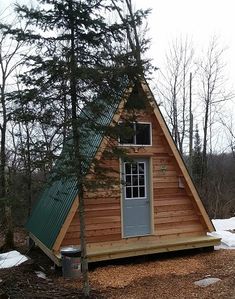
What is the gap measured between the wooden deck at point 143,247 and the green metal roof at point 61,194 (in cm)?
104

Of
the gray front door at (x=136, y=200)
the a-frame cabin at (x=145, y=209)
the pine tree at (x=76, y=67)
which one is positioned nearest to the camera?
the pine tree at (x=76, y=67)

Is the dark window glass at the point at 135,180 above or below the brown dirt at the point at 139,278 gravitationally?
above

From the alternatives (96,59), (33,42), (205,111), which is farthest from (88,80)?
(205,111)

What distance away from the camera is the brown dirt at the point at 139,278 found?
633 centimetres

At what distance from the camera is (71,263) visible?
7.70 metres

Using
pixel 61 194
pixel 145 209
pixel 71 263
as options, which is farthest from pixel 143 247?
pixel 61 194

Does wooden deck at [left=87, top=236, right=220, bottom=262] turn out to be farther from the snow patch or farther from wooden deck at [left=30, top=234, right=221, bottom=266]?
the snow patch

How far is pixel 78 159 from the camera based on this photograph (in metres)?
5.96

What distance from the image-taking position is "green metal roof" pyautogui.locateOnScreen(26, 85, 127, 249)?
244 inches

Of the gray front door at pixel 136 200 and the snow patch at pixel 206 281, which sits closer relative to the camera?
the snow patch at pixel 206 281

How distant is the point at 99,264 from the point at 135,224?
1407 millimetres

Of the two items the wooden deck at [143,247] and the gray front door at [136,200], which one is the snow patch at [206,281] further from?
the gray front door at [136,200]

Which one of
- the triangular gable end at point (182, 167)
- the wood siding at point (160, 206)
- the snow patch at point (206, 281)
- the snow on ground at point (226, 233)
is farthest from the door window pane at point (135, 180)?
the snow patch at point (206, 281)

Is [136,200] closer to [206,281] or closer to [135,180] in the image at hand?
[135,180]
